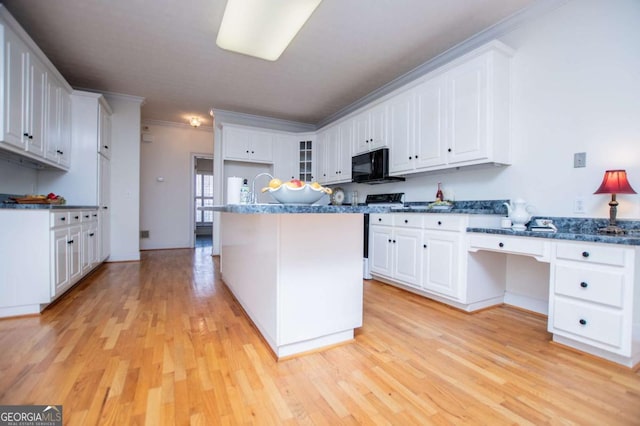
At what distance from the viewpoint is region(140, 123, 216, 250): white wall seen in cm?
584

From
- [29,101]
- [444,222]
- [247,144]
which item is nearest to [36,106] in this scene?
[29,101]

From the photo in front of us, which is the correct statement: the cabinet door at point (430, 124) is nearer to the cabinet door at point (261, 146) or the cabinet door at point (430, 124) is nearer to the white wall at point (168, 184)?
the cabinet door at point (261, 146)

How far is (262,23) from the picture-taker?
206cm

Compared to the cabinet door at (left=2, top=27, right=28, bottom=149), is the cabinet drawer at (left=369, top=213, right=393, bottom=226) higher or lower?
lower

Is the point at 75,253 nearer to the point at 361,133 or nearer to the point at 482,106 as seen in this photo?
the point at 361,133

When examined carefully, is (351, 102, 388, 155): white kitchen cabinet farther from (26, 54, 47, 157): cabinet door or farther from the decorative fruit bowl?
(26, 54, 47, 157): cabinet door

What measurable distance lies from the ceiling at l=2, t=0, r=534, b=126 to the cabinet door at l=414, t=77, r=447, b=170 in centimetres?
49

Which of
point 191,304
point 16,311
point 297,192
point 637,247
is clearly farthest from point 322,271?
point 16,311

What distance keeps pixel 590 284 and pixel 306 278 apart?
1.72 metres

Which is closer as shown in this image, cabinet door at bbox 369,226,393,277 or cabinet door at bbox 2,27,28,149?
cabinet door at bbox 2,27,28,149

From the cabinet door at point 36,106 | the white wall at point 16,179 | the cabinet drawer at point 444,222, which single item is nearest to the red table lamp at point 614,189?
the cabinet drawer at point 444,222

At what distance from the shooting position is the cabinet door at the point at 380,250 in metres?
3.18

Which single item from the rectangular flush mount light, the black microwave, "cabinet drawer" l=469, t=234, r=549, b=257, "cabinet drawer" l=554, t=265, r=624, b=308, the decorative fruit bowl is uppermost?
the rectangular flush mount light

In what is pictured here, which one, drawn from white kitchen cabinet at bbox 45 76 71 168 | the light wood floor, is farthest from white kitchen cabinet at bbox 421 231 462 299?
white kitchen cabinet at bbox 45 76 71 168
